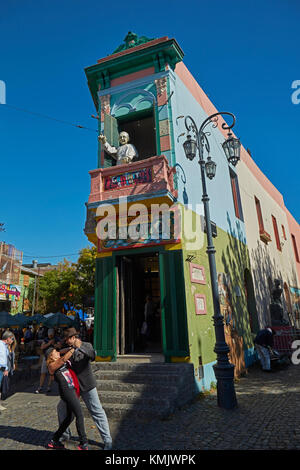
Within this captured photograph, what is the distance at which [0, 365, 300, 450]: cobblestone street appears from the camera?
4.16 meters

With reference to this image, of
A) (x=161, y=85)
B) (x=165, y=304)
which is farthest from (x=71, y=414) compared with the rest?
(x=161, y=85)

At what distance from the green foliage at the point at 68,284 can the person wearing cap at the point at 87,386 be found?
1629cm

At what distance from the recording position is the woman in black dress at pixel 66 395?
4.09 meters

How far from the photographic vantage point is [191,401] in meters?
6.26

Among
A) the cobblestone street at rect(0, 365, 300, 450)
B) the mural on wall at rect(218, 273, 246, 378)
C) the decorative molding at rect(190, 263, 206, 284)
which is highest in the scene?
the decorative molding at rect(190, 263, 206, 284)

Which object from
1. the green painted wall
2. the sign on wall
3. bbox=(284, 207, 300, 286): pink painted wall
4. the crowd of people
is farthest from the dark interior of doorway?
bbox=(284, 207, 300, 286): pink painted wall

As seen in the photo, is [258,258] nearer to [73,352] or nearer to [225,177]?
[225,177]

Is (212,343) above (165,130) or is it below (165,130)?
below

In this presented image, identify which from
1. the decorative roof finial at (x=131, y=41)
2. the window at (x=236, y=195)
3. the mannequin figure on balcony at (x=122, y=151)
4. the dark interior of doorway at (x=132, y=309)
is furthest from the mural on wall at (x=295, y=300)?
the decorative roof finial at (x=131, y=41)

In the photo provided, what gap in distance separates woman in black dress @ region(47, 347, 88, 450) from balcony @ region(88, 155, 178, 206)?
4504 mm

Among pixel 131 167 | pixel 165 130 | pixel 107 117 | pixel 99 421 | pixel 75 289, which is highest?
pixel 107 117

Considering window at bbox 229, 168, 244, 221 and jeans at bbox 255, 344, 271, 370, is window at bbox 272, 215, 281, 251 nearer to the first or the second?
window at bbox 229, 168, 244, 221

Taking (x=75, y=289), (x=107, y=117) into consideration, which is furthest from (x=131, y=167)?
(x=75, y=289)
